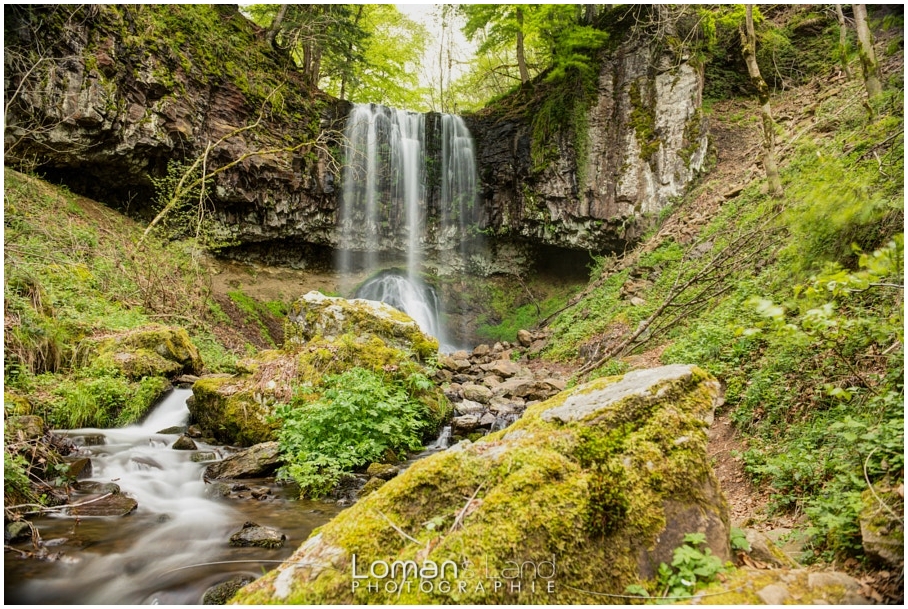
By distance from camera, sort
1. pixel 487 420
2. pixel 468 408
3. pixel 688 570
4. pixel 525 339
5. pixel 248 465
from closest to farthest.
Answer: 1. pixel 688 570
2. pixel 248 465
3. pixel 487 420
4. pixel 468 408
5. pixel 525 339

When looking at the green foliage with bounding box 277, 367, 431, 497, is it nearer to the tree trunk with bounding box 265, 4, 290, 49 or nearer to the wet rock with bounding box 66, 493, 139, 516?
the wet rock with bounding box 66, 493, 139, 516

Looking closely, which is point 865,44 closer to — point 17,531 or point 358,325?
point 358,325

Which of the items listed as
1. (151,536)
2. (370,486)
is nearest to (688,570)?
(370,486)

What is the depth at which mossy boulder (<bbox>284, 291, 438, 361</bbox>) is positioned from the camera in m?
7.94

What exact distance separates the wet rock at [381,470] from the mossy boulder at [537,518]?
10.4 ft

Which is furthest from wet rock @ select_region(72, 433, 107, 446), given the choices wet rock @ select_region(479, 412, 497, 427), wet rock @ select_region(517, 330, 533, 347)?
wet rock @ select_region(517, 330, 533, 347)

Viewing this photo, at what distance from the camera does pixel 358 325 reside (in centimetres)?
797

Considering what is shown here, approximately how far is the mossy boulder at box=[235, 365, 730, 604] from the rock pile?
490 cm

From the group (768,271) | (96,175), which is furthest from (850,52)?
(96,175)

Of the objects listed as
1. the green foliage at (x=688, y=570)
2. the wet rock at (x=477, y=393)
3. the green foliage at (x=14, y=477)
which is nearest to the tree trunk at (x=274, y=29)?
the wet rock at (x=477, y=393)

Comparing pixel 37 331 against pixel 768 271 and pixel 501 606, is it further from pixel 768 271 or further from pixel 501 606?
pixel 768 271

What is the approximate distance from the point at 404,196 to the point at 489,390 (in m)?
11.2

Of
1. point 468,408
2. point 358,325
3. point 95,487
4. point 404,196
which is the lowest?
point 95,487

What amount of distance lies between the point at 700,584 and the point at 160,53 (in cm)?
1589
